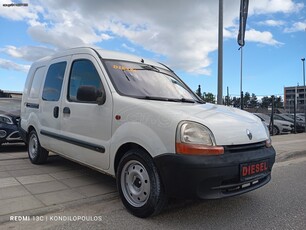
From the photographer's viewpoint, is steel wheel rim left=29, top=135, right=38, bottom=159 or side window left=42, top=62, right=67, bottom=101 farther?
steel wheel rim left=29, top=135, right=38, bottom=159

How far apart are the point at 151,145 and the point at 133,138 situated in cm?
32

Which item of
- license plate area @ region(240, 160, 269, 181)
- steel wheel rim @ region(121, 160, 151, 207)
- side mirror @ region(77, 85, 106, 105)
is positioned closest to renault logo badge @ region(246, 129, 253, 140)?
license plate area @ region(240, 160, 269, 181)

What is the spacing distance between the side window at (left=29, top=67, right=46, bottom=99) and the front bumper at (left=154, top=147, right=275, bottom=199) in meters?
3.79

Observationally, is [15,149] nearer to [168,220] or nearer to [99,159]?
[99,159]

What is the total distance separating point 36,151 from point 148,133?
11.9ft

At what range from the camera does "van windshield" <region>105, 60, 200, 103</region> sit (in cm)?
432

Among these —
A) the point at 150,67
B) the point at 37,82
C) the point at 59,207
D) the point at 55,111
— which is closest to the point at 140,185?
the point at 59,207

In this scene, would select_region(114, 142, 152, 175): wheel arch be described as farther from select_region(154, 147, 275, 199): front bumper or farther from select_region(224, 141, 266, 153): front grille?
select_region(224, 141, 266, 153): front grille

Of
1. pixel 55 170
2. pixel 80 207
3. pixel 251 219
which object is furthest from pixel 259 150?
pixel 55 170

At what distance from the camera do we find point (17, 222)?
357 centimetres

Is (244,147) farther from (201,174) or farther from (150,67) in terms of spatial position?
(150,67)

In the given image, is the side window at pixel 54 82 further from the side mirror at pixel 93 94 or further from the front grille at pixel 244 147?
the front grille at pixel 244 147

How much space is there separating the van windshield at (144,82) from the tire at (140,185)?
865mm

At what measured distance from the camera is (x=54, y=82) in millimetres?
5684
